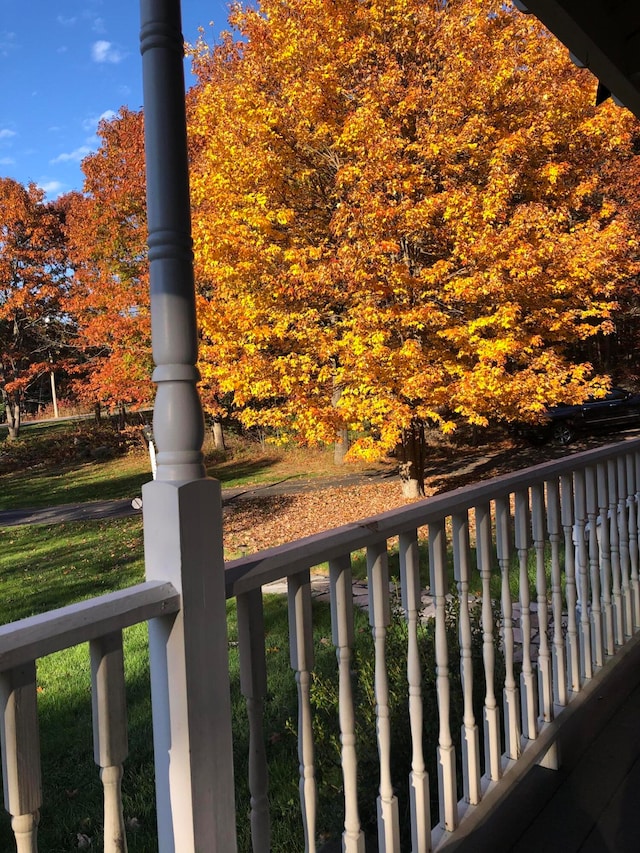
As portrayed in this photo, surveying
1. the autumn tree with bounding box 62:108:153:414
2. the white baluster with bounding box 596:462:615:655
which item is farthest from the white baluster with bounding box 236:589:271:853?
the autumn tree with bounding box 62:108:153:414

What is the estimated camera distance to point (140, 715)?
139 inches

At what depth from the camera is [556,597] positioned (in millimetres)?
2373

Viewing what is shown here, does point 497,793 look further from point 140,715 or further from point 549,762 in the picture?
point 140,715

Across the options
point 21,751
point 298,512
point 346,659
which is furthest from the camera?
point 298,512

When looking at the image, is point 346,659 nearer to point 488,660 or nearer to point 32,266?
point 488,660

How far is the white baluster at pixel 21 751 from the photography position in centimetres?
93

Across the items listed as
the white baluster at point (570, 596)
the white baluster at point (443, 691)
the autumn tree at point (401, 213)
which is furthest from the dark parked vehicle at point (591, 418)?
the white baluster at point (443, 691)

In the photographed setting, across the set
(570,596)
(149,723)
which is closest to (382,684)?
(570,596)

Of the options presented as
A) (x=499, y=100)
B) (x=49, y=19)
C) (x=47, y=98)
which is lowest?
(x=47, y=98)

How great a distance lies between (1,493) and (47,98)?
15556mm

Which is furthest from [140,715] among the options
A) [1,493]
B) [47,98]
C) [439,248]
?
[1,493]

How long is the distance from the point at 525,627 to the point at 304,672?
1025 millimetres

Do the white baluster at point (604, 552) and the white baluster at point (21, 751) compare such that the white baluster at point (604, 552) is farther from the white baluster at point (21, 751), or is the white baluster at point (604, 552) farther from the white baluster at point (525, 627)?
the white baluster at point (21, 751)

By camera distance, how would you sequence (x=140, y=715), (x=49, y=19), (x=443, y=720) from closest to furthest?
1. (x=443, y=720)
2. (x=49, y=19)
3. (x=140, y=715)
